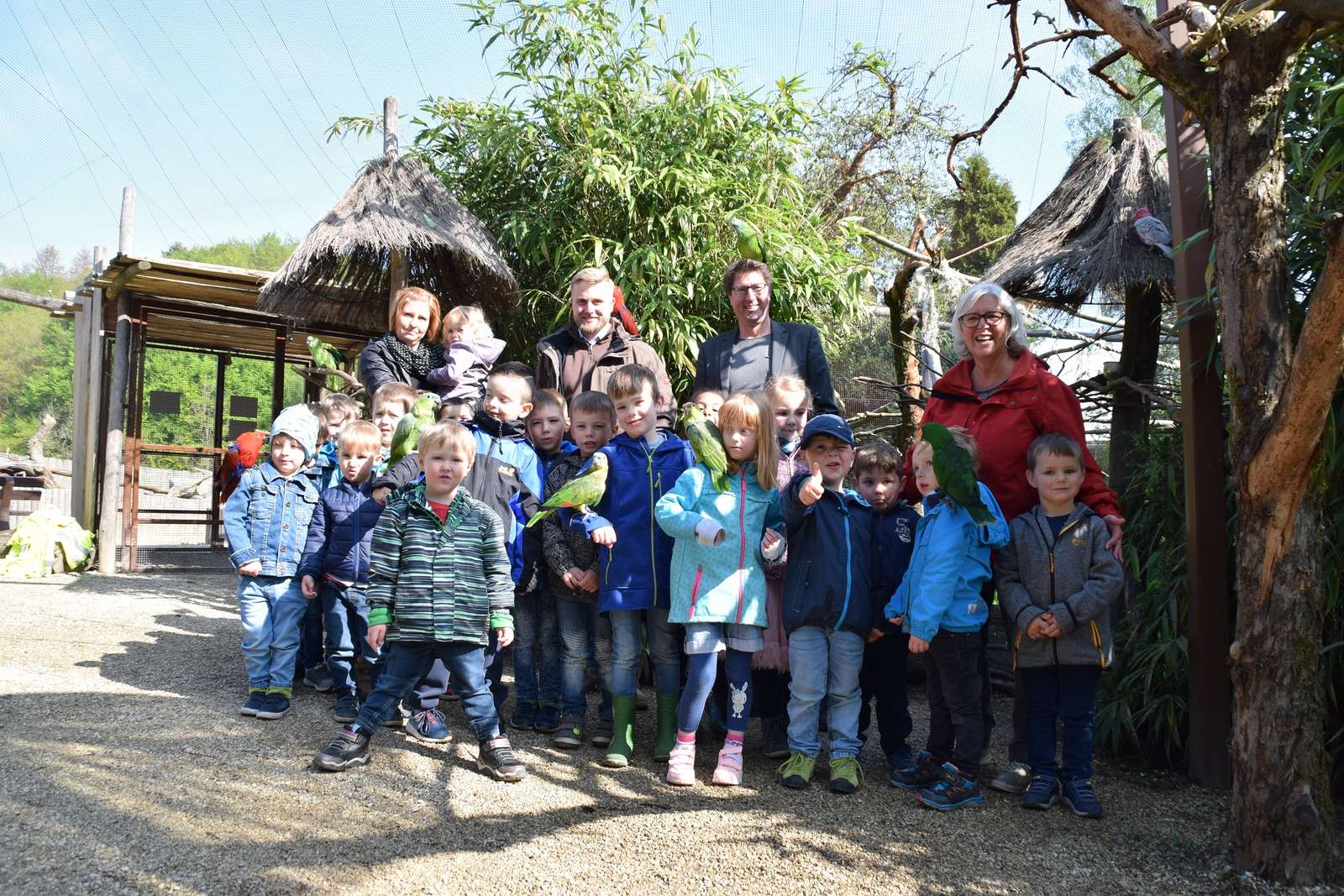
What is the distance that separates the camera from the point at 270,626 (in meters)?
3.98

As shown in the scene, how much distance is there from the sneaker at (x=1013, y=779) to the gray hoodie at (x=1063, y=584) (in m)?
0.36

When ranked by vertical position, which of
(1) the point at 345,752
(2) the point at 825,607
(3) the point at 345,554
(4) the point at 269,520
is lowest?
(1) the point at 345,752

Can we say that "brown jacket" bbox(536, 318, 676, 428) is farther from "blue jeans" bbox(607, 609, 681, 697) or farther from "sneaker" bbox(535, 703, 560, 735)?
"sneaker" bbox(535, 703, 560, 735)

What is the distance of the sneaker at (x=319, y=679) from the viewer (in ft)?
13.9

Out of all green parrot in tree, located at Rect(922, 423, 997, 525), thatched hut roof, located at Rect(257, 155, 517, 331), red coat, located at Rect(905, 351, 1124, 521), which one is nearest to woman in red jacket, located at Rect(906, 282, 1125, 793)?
red coat, located at Rect(905, 351, 1124, 521)

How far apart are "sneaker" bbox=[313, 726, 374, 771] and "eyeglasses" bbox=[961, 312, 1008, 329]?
2.60 metres

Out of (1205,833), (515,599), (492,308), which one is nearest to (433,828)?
(515,599)

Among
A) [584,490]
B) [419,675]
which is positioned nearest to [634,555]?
[584,490]

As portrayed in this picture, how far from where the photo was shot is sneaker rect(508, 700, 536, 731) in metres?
3.87

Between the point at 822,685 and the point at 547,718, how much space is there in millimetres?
1200

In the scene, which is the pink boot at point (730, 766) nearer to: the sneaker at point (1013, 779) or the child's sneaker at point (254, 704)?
the sneaker at point (1013, 779)

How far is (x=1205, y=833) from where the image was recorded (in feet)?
9.69

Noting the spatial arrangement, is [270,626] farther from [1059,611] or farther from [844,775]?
[1059,611]

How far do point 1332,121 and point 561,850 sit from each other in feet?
10.3
